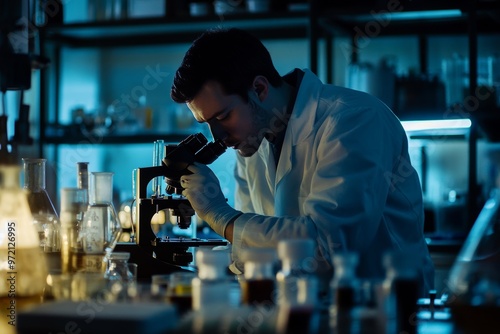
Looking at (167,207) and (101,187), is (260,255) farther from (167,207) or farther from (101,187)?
(167,207)

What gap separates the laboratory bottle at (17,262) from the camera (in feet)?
4.95

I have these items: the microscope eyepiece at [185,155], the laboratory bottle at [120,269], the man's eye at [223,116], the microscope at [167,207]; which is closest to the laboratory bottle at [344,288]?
the laboratory bottle at [120,269]

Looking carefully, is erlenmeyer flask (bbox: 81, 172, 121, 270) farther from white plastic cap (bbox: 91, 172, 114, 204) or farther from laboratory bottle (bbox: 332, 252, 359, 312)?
laboratory bottle (bbox: 332, 252, 359, 312)

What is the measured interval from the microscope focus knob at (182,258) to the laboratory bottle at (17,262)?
1.84 feet

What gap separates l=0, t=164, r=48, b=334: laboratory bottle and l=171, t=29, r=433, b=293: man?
672 mm

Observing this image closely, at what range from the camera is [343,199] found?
2.06 metres

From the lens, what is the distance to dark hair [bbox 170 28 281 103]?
2.24 m

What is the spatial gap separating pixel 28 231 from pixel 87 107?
3157 mm

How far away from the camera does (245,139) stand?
236 cm

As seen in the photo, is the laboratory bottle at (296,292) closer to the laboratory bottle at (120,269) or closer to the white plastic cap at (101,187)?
the laboratory bottle at (120,269)

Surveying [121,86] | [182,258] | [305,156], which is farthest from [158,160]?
[121,86]

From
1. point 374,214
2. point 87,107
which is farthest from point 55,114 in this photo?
point 374,214

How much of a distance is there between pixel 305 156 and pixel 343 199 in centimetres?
34

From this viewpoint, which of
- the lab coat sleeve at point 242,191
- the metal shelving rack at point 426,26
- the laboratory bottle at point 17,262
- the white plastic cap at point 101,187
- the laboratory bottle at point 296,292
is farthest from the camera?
the metal shelving rack at point 426,26
